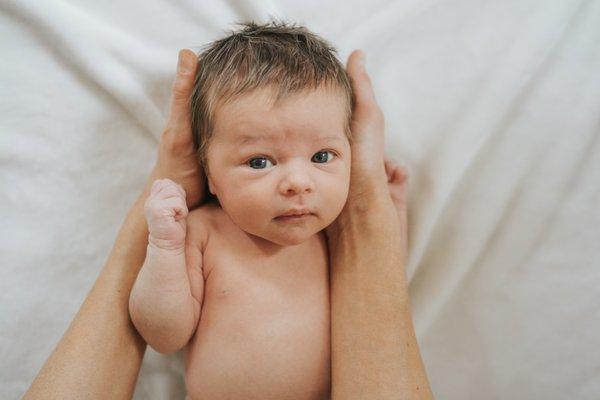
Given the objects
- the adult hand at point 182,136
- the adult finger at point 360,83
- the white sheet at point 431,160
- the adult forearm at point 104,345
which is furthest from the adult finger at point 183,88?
the adult finger at point 360,83

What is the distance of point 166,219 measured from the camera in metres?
1.06

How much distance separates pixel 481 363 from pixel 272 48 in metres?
0.91

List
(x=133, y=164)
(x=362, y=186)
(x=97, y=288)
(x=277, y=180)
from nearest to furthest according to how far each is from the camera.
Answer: (x=277, y=180)
(x=97, y=288)
(x=362, y=186)
(x=133, y=164)

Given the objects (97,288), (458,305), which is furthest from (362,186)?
(97,288)

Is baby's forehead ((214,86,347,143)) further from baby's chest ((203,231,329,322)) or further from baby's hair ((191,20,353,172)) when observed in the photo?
baby's chest ((203,231,329,322))

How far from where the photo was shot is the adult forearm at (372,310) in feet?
3.52

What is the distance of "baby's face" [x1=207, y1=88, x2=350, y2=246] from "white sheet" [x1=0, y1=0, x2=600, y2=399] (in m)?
0.36

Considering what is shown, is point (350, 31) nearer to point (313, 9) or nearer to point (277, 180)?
point (313, 9)

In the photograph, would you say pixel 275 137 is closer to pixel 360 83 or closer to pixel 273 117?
pixel 273 117

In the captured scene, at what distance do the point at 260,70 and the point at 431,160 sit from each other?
0.54 metres

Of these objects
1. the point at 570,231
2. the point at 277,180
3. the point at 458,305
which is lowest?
the point at 458,305

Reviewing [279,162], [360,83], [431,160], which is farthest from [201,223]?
[431,160]

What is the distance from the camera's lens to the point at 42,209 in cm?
133

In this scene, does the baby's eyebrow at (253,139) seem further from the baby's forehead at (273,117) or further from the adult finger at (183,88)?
the adult finger at (183,88)
